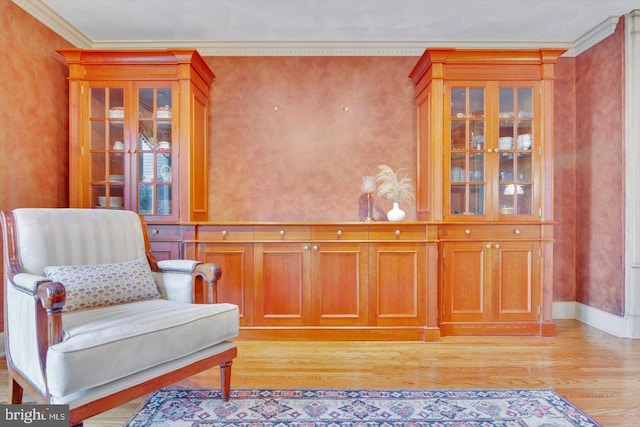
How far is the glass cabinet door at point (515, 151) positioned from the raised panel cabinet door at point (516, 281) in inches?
12.6

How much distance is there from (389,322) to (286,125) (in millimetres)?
2044

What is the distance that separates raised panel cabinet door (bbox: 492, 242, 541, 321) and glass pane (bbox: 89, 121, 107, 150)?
11.1ft

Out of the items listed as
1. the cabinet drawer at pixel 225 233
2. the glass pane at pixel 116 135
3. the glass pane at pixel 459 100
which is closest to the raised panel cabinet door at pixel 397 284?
the cabinet drawer at pixel 225 233

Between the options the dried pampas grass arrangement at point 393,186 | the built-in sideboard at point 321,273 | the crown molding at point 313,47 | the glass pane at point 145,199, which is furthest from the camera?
the crown molding at point 313,47

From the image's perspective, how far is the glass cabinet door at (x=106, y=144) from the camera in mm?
2977

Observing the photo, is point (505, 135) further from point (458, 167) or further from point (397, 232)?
point (397, 232)

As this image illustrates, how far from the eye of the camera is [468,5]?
9.34ft

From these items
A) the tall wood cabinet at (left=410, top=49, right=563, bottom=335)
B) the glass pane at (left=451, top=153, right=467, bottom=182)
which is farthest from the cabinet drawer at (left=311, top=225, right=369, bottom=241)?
the glass pane at (left=451, top=153, right=467, bottom=182)

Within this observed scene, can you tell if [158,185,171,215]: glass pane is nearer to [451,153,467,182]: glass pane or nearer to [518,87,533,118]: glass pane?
[451,153,467,182]: glass pane

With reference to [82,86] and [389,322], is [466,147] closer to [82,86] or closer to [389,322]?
[389,322]

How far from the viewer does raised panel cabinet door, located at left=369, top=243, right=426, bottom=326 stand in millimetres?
2883

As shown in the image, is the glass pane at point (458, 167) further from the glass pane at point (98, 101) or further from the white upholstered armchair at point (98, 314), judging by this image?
the glass pane at point (98, 101)

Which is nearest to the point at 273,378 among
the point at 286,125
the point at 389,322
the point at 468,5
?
the point at 389,322

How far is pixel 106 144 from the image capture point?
298cm
